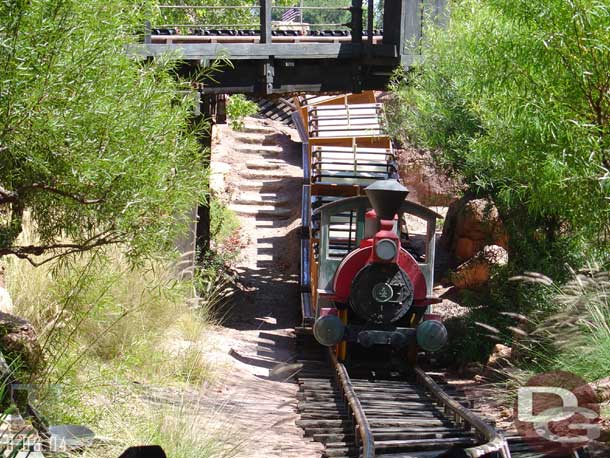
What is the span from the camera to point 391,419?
771 cm

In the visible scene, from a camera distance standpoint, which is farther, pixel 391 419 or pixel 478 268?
pixel 478 268

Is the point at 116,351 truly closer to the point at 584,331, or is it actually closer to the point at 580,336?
the point at 580,336

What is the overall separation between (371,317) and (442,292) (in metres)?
6.55

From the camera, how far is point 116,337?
8609 millimetres

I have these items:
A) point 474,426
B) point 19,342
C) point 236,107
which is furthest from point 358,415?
point 236,107

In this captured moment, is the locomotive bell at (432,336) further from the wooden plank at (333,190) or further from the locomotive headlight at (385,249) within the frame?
the wooden plank at (333,190)

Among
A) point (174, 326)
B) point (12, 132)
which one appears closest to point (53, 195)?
point (12, 132)

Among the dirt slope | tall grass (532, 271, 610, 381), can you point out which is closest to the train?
the dirt slope

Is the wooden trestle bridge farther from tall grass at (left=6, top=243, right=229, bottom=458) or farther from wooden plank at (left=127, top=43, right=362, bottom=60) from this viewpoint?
tall grass at (left=6, top=243, right=229, bottom=458)

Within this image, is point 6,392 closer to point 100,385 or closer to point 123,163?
point 100,385

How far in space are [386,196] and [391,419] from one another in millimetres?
2801

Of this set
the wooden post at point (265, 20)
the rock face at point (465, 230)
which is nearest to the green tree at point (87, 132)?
the wooden post at point (265, 20)

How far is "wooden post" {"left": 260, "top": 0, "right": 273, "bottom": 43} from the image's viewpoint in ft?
41.1

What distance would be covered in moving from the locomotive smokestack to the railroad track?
71.5 inches
